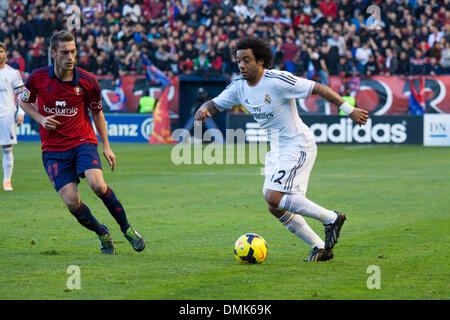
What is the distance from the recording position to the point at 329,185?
15227 millimetres

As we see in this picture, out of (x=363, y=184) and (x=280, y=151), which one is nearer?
(x=280, y=151)

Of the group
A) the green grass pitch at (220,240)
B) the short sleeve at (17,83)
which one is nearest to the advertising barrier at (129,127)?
the green grass pitch at (220,240)

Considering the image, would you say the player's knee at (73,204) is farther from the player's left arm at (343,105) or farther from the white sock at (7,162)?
the white sock at (7,162)

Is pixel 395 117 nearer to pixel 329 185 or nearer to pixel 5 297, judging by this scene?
pixel 329 185

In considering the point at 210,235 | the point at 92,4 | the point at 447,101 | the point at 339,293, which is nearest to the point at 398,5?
the point at 447,101

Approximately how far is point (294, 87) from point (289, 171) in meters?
0.77

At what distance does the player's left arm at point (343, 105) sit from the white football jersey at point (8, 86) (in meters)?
7.94

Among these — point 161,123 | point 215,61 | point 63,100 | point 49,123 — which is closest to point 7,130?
point 63,100

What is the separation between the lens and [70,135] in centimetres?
802

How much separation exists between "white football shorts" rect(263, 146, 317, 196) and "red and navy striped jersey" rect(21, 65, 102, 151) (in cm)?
186

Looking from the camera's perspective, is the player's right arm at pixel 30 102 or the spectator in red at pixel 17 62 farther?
the spectator in red at pixel 17 62

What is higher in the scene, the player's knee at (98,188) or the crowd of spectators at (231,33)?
the crowd of spectators at (231,33)

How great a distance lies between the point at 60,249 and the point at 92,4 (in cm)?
2563

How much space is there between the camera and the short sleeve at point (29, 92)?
8.07 metres
